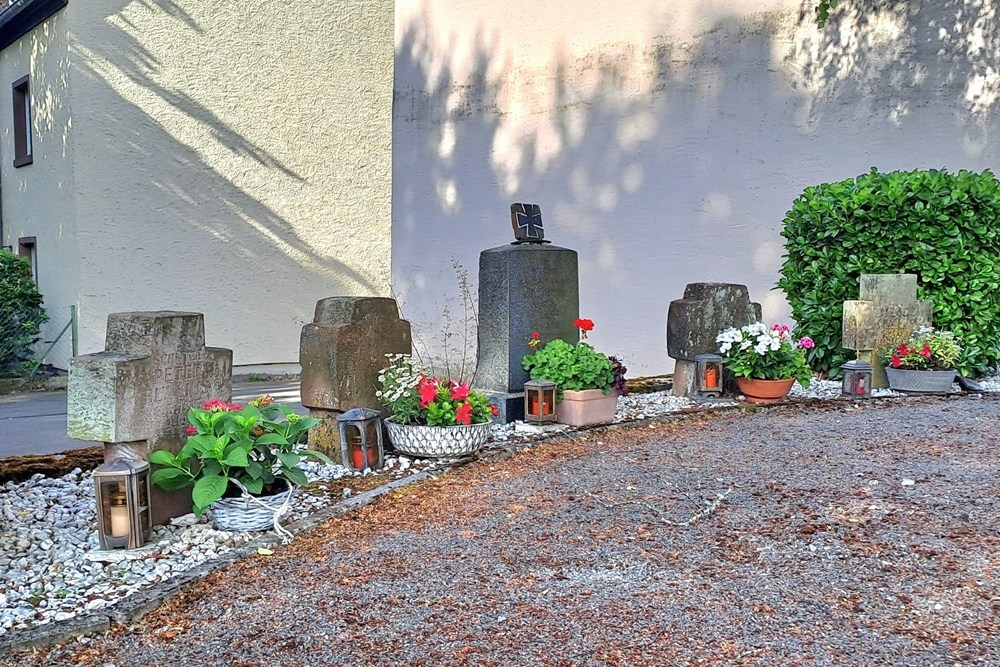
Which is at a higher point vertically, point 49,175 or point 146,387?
point 49,175

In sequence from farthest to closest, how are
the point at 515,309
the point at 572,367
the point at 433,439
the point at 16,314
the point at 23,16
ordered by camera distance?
the point at 23,16, the point at 16,314, the point at 515,309, the point at 572,367, the point at 433,439

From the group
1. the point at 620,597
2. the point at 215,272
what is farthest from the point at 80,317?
the point at 620,597

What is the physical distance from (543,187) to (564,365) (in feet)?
19.5

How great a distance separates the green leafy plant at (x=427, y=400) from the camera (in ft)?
16.5

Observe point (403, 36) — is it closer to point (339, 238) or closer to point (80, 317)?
point (339, 238)

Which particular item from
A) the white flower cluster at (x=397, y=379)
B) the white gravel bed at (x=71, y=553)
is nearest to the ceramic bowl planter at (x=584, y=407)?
the white flower cluster at (x=397, y=379)

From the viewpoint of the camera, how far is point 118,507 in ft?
11.6

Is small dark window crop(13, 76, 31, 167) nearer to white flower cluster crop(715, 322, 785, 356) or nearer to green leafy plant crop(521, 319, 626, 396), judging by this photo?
green leafy plant crop(521, 319, 626, 396)

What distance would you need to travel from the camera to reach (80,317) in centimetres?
1109

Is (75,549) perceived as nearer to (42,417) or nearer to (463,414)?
(463,414)

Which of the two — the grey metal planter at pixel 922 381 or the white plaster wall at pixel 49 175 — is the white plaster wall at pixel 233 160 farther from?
the grey metal planter at pixel 922 381

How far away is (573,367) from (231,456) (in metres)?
2.92

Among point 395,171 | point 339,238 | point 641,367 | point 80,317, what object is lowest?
point 641,367

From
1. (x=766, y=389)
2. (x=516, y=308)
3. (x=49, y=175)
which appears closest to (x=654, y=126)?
(x=766, y=389)
